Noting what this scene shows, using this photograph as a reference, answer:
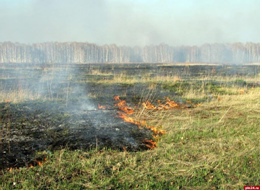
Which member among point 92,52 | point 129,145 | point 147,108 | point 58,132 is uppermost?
point 92,52

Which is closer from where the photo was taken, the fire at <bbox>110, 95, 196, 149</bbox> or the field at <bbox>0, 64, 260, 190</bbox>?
Result: the field at <bbox>0, 64, 260, 190</bbox>

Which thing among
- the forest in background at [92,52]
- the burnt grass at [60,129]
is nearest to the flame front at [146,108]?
the burnt grass at [60,129]

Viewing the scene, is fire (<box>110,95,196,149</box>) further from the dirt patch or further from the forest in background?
the forest in background

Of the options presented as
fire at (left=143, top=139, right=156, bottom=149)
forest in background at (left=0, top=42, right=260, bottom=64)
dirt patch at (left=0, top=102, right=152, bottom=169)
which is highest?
forest in background at (left=0, top=42, right=260, bottom=64)

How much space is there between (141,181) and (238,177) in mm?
1251

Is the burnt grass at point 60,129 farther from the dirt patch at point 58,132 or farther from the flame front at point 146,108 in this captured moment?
the flame front at point 146,108

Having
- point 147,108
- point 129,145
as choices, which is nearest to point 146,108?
point 147,108

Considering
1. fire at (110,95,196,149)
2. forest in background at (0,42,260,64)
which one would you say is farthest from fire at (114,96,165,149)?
forest in background at (0,42,260,64)

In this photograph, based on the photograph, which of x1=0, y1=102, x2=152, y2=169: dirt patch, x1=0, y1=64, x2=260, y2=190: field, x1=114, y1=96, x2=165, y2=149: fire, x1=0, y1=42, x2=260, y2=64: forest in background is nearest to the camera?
x1=0, y1=64, x2=260, y2=190: field

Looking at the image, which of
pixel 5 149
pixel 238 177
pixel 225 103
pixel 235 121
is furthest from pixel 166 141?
pixel 225 103

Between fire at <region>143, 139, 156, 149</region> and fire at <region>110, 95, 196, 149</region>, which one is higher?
fire at <region>110, 95, 196, 149</region>

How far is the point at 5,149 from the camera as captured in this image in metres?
5.20

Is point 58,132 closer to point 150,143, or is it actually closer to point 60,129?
point 60,129

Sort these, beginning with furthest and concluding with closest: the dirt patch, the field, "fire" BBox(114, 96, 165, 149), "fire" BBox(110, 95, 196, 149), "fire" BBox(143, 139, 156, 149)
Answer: "fire" BBox(110, 95, 196, 149) → "fire" BBox(114, 96, 165, 149) → "fire" BBox(143, 139, 156, 149) → the dirt patch → the field
